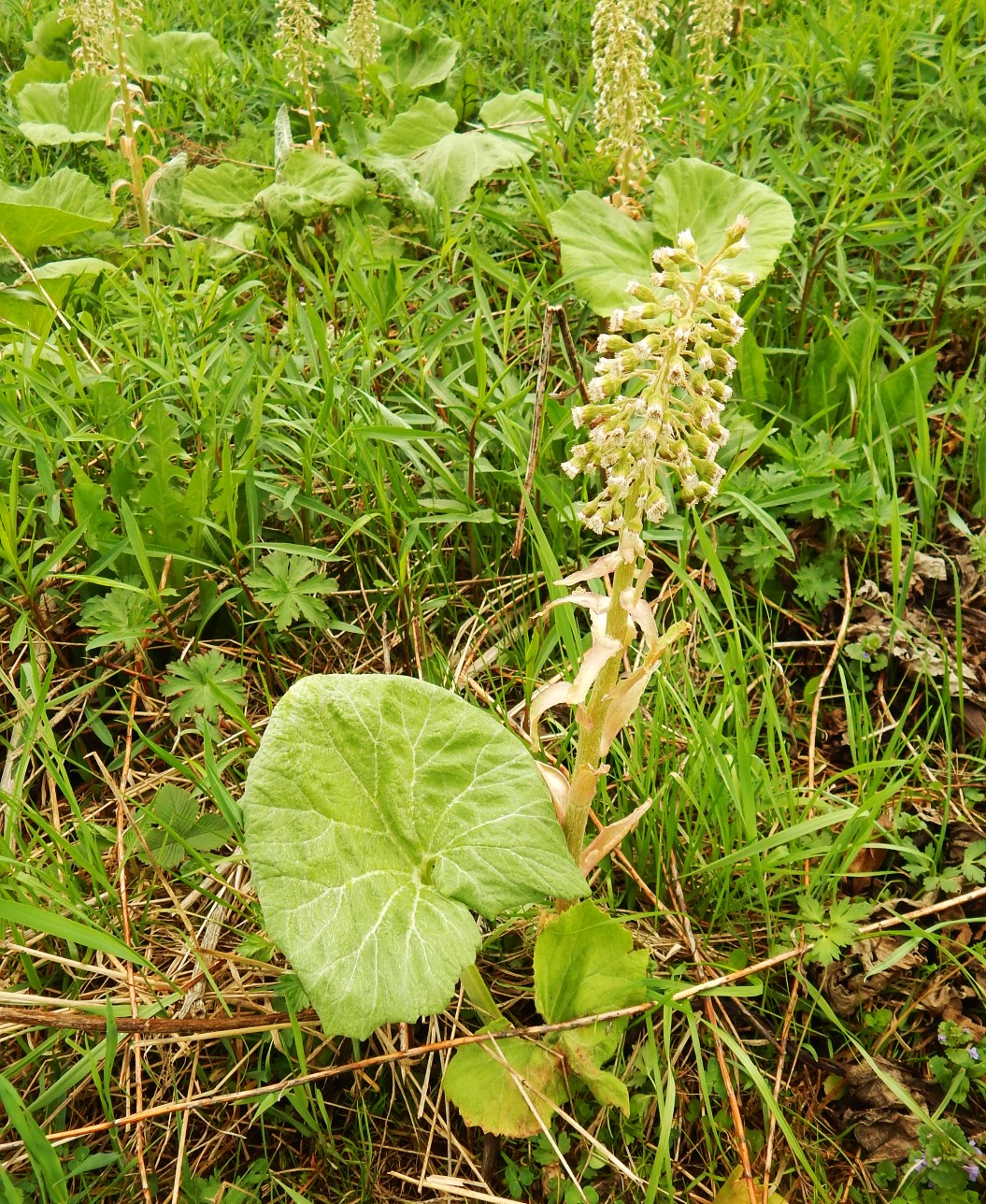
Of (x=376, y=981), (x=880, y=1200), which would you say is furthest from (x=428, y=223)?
(x=880, y=1200)

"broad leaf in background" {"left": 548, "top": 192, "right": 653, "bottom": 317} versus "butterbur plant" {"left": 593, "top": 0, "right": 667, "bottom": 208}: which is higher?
"butterbur plant" {"left": 593, "top": 0, "right": 667, "bottom": 208}

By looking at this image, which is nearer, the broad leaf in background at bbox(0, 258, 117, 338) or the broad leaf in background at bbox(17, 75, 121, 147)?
the broad leaf in background at bbox(0, 258, 117, 338)

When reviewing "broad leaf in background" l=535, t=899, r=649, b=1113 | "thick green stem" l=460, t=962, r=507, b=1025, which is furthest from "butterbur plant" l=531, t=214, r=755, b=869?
"thick green stem" l=460, t=962, r=507, b=1025

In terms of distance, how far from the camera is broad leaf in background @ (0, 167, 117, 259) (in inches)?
120

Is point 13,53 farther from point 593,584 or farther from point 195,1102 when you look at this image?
point 195,1102

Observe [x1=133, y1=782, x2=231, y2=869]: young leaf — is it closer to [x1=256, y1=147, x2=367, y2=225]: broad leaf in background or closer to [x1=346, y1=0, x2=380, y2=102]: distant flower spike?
[x1=256, y1=147, x2=367, y2=225]: broad leaf in background

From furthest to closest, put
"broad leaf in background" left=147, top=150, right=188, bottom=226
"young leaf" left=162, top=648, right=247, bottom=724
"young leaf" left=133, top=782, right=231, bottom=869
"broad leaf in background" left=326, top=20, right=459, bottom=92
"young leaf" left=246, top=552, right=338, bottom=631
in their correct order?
"broad leaf in background" left=326, top=20, right=459, bottom=92, "broad leaf in background" left=147, top=150, right=188, bottom=226, "young leaf" left=246, top=552, right=338, bottom=631, "young leaf" left=162, top=648, right=247, bottom=724, "young leaf" left=133, top=782, right=231, bottom=869

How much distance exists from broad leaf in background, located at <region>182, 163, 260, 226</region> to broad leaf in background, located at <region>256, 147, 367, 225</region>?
0.53 ft

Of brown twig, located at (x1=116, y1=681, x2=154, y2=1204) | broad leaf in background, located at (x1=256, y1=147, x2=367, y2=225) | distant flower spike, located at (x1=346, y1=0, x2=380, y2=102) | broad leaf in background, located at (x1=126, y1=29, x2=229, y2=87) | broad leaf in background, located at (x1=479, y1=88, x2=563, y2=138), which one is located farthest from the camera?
broad leaf in background, located at (x1=126, y1=29, x2=229, y2=87)

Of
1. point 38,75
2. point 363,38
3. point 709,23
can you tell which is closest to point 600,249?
point 709,23

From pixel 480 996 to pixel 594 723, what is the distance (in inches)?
20.1

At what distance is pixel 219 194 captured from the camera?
361 centimetres

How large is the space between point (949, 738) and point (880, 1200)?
88 cm

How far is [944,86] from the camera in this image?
3445mm
